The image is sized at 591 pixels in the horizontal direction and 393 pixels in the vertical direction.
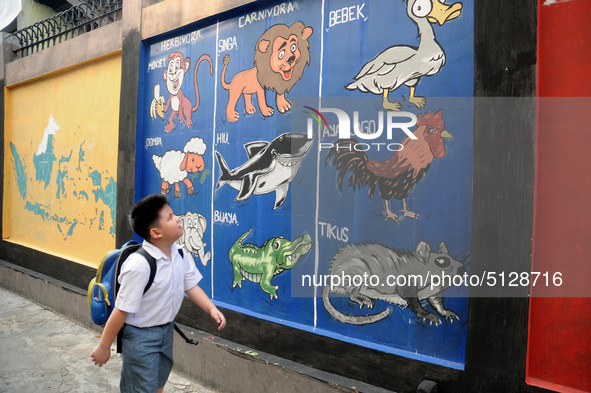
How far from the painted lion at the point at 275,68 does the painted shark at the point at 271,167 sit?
266 mm

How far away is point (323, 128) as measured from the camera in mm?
3338

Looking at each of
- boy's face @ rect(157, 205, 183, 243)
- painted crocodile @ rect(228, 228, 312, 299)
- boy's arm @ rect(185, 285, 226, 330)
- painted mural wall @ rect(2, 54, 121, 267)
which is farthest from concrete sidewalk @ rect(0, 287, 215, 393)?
boy's face @ rect(157, 205, 183, 243)

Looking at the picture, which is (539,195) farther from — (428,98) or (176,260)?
(176,260)

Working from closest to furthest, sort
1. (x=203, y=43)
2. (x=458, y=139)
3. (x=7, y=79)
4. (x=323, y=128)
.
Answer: (x=458, y=139) < (x=323, y=128) < (x=203, y=43) < (x=7, y=79)

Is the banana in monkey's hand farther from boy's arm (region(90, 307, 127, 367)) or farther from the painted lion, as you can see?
boy's arm (region(90, 307, 127, 367))

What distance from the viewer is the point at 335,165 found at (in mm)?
3268

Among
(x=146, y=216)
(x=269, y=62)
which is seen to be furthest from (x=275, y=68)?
(x=146, y=216)

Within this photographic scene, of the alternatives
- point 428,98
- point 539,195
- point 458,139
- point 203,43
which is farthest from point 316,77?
point 539,195

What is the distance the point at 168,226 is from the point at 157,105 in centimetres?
268

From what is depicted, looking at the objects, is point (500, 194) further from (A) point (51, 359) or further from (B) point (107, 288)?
(A) point (51, 359)

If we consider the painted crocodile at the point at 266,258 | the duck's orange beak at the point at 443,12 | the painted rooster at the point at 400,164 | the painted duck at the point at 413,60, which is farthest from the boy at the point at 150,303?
the duck's orange beak at the point at 443,12

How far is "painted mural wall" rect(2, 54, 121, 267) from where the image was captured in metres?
5.61

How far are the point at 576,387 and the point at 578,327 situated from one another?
0.31 metres

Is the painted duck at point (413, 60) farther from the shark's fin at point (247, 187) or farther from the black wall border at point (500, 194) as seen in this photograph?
the shark's fin at point (247, 187)
